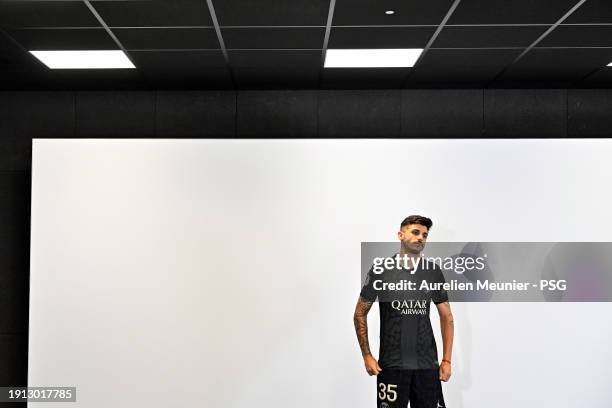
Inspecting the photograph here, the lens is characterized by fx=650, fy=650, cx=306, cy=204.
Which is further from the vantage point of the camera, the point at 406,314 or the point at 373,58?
the point at 406,314

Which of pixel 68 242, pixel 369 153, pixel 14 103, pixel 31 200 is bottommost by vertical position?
pixel 68 242

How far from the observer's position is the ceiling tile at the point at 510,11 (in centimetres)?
351

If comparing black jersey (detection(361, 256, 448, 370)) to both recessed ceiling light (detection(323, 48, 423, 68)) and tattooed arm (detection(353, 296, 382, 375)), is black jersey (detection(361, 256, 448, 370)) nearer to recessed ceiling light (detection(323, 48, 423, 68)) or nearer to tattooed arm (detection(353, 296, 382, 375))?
tattooed arm (detection(353, 296, 382, 375))

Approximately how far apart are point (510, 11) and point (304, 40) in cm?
123

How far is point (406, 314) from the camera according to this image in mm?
4570

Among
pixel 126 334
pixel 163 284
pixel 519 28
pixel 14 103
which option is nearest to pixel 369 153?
pixel 519 28

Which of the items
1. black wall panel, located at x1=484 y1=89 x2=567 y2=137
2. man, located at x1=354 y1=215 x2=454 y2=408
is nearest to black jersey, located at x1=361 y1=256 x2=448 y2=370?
man, located at x1=354 y1=215 x2=454 y2=408

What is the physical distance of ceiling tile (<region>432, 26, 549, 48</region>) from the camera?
388 centimetres

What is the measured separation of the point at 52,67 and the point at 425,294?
3099 millimetres

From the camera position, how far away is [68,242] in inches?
185

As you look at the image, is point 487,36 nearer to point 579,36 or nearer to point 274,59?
point 579,36

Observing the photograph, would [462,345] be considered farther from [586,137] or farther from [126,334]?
[126,334]

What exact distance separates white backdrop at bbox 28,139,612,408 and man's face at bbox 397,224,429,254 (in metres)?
0.09

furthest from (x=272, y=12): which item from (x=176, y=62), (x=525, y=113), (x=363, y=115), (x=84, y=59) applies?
(x=525, y=113)
